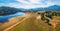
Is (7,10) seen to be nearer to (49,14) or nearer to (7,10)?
(7,10)

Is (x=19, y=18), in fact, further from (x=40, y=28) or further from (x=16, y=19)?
(x=40, y=28)

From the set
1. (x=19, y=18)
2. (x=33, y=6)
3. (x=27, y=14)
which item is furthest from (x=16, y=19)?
(x=33, y=6)

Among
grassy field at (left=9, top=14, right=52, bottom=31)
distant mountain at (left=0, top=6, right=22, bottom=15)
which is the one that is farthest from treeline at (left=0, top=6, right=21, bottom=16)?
grassy field at (left=9, top=14, right=52, bottom=31)

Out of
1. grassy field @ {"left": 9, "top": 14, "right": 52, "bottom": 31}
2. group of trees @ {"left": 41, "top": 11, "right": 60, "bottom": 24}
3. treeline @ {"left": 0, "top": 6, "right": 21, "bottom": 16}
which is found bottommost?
grassy field @ {"left": 9, "top": 14, "right": 52, "bottom": 31}

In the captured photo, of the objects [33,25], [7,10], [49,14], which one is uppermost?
[7,10]

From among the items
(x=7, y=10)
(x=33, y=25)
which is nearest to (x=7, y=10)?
(x=7, y=10)

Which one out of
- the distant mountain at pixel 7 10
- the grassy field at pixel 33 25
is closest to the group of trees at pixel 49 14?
the grassy field at pixel 33 25

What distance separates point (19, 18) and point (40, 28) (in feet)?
1.57

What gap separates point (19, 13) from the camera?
293 centimetres

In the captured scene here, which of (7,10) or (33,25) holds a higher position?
(7,10)

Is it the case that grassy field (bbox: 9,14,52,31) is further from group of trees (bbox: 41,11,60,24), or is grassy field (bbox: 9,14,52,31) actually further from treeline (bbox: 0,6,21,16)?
treeline (bbox: 0,6,21,16)

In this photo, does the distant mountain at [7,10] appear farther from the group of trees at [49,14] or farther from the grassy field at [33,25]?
the group of trees at [49,14]

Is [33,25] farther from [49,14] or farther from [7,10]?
[7,10]

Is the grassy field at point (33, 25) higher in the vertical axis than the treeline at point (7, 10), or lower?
lower
